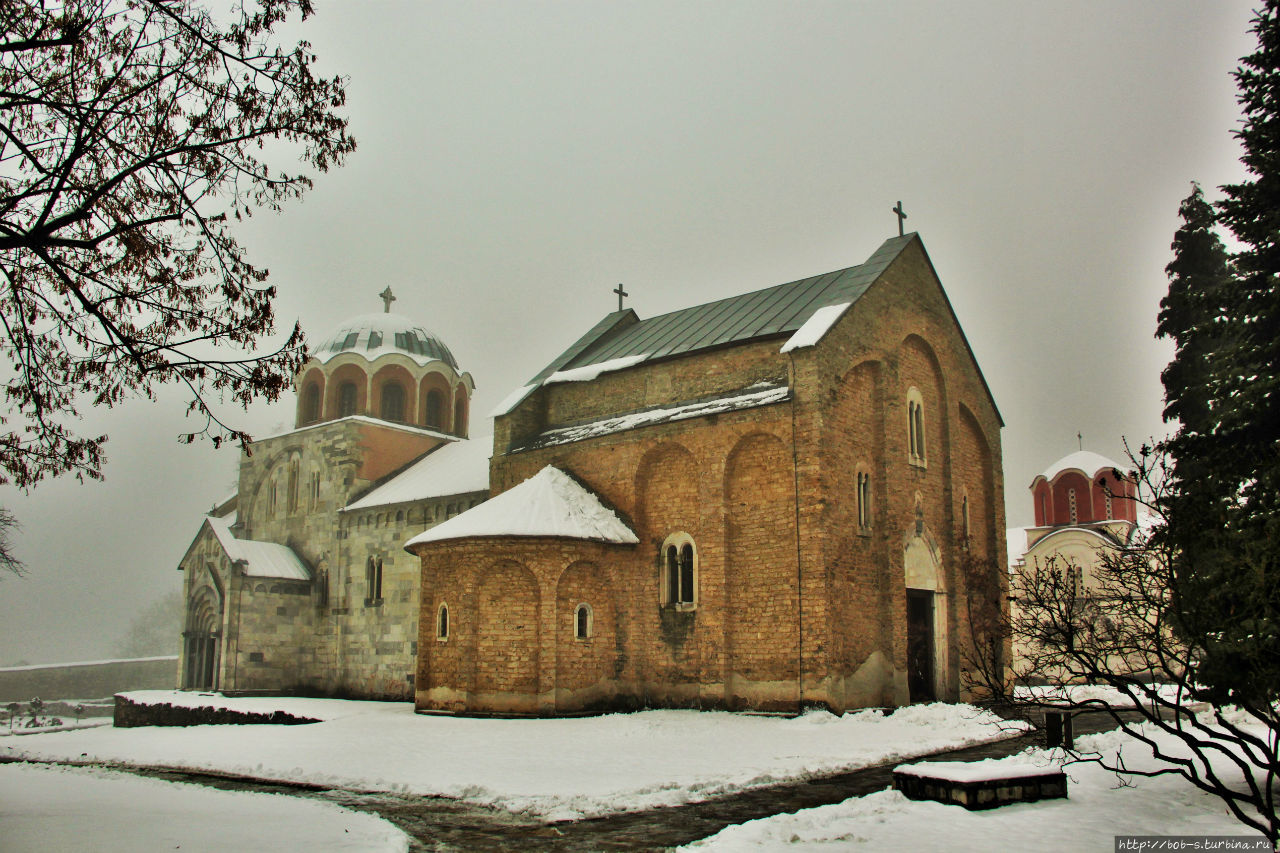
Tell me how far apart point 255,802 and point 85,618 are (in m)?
137

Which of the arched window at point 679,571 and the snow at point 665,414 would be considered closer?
the snow at point 665,414

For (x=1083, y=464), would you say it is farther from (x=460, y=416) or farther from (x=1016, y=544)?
(x=460, y=416)

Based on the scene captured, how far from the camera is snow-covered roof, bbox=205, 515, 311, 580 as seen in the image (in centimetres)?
2931

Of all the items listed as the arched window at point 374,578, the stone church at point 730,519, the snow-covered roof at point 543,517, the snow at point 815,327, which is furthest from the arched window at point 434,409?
the snow at point 815,327

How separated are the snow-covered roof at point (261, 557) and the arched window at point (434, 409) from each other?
6.49m

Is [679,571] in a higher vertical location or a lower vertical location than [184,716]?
higher

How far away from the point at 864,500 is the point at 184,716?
1730cm

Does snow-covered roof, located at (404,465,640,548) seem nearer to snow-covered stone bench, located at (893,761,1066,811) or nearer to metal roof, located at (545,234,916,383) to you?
metal roof, located at (545,234,916,383)

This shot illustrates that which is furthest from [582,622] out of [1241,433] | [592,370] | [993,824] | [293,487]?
[293,487]

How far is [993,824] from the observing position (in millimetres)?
9383

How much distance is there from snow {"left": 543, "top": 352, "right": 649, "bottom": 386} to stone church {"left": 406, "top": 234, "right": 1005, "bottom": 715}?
0.87ft

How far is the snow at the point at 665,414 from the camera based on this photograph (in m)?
20.4

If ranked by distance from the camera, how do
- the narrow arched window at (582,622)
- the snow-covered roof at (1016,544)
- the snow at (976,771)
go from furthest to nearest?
1. the snow-covered roof at (1016,544)
2. the narrow arched window at (582,622)
3. the snow at (976,771)

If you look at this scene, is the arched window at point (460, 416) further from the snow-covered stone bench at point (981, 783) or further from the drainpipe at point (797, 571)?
the snow-covered stone bench at point (981, 783)
